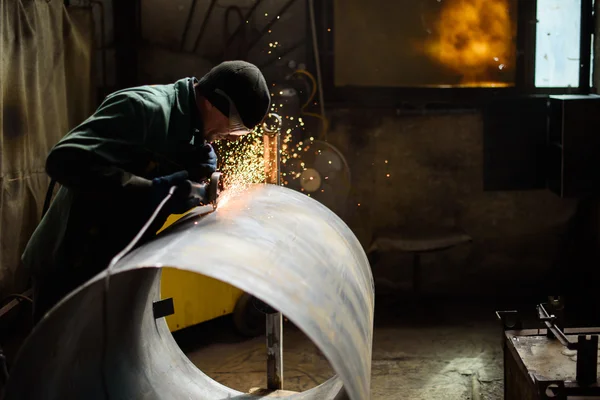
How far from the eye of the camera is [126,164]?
7.73 feet

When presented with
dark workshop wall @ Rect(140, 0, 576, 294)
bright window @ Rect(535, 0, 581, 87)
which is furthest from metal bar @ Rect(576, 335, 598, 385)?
bright window @ Rect(535, 0, 581, 87)

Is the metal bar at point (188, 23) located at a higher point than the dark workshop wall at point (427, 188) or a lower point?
higher

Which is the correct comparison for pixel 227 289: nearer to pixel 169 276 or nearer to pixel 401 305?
pixel 169 276

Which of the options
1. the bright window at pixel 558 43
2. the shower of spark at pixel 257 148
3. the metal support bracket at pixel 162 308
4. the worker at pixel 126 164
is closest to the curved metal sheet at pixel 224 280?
the metal support bracket at pixel 162 308

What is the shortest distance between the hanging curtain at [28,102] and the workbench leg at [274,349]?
198 cm

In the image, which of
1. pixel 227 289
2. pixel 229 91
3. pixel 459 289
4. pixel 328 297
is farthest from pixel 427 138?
pixel 328 297

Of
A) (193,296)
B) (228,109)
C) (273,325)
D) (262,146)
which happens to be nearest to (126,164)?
(228,109)

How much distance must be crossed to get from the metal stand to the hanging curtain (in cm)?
185

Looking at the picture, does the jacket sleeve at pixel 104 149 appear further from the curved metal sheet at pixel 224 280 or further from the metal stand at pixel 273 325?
the metal stand at pixel 273 325

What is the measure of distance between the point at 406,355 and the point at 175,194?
2649 millimetres


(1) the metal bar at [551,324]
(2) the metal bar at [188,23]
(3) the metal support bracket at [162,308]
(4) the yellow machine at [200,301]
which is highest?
(2) the metal bar at [188,23]

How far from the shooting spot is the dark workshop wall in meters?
5.31

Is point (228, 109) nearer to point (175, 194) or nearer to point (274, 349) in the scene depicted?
point (175, 194)

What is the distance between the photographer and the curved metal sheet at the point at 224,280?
1.79 meters
